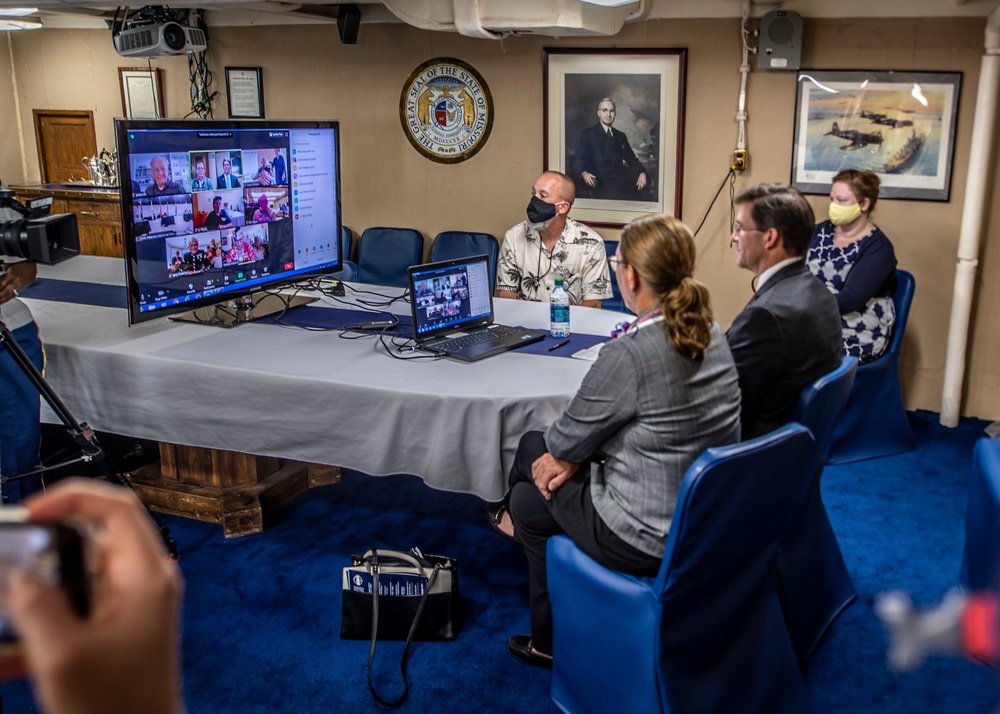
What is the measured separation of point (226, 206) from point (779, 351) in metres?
2.01

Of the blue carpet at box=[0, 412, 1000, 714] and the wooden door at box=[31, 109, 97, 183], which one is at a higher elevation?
the wooden door at box=[31, 109, 97, 183]

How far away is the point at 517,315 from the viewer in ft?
12.2

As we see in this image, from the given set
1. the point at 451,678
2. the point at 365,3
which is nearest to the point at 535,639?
the point at 451,678

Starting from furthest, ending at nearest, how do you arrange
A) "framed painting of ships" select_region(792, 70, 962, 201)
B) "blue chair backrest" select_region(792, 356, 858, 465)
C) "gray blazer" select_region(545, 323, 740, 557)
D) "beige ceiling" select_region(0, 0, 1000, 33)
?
"framed painting of ships" select_region(792, 70, 962, 201) < "beige ceiling" select_region(0, 0, 1000, 33) < "blue chair backrest" select_region(792, 356, 858, 465) < "gray blazer" select_region(545, 323, 740, 557)

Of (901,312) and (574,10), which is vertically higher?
(574,10)

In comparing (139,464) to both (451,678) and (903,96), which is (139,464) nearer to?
(451,678)

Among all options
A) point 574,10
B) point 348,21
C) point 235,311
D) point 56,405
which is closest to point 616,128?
point 574,10

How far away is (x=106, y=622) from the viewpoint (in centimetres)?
46

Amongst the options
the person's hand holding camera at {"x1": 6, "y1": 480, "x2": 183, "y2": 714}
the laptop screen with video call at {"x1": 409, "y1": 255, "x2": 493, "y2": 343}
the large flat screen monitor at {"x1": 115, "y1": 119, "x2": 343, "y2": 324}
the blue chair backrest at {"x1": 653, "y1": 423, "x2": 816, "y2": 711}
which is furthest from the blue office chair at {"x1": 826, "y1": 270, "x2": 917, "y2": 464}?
the person's hand holding camera at {"x1": 6, "y1": 480, "x2": 183, "y2": 714}

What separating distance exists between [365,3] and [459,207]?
4.35ft

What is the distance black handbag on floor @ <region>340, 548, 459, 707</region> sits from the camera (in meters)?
2.82

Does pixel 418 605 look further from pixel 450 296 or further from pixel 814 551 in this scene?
pixel 814 551

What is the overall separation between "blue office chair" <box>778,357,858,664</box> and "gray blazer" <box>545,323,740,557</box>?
34cm

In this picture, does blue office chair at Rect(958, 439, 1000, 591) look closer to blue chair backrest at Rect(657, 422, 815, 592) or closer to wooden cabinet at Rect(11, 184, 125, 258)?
blue chair backrest at Rect(657, 422, 815, 592)
